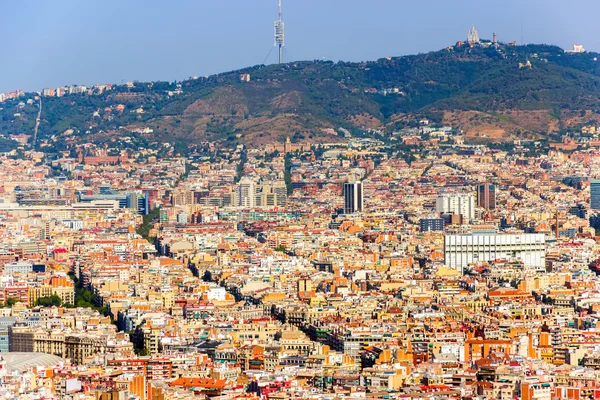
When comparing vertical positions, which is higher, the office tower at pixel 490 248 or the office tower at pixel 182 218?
the office tower at pixel 182 218

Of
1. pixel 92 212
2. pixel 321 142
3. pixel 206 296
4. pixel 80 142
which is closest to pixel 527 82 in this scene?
pixel 321 142

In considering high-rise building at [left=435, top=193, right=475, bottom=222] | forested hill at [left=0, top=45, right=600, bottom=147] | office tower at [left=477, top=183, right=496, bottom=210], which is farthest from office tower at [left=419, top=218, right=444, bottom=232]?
forested hill at [left=0, top=45, right=600, bottom=147]

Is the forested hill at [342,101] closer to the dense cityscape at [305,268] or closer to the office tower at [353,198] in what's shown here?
the dense cityscape at [305,268]

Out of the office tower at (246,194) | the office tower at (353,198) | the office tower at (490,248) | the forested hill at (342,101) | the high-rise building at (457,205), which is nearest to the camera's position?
the office tower at (490,248)

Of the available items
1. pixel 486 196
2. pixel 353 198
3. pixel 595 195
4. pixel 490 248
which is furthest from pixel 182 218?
pixel 490 248

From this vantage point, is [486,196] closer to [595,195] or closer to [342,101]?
[595,195]

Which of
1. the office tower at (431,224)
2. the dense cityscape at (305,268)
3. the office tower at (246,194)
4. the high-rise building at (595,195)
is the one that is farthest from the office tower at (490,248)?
the office tower at (246,194)
